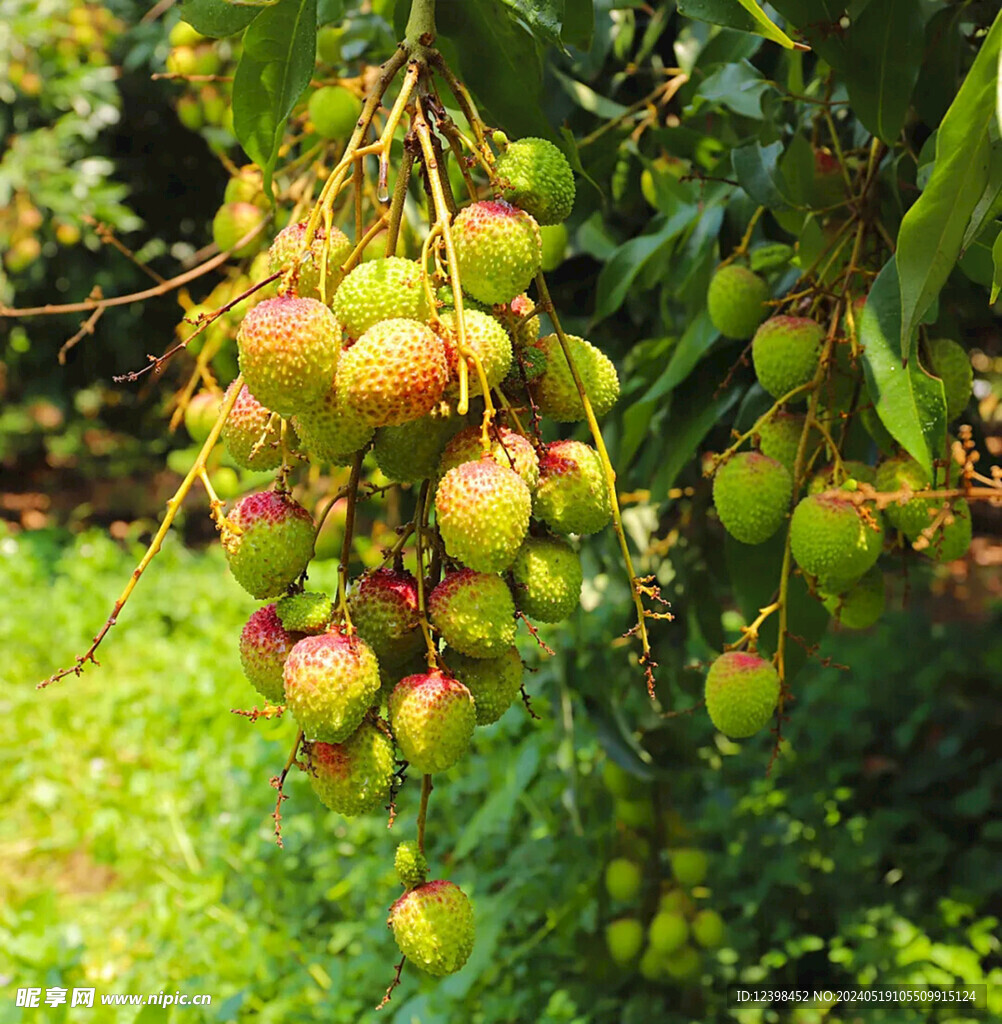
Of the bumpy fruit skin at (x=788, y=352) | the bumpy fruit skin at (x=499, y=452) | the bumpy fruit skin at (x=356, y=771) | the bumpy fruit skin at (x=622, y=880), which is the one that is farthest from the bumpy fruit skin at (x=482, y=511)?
the bumpy fruit skin at (x=622, y=880)

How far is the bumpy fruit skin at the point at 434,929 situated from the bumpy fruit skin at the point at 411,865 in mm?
15

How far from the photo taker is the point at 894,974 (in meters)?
1.97

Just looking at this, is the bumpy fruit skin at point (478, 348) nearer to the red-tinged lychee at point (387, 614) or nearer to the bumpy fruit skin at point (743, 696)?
the red-tinged lychee at point (387, 614)

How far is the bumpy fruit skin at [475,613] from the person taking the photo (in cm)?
63

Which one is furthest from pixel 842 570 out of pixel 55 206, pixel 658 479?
pixel 55 206

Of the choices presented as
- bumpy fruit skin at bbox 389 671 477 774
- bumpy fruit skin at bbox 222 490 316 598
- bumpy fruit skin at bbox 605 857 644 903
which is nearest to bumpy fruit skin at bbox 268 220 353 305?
bumpy fruit skin at bbox 222 490 316 598

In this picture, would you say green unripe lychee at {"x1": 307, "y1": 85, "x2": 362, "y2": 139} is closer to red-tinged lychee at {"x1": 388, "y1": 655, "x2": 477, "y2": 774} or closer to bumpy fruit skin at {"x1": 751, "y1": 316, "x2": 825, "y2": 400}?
bumpy fruit skin at {"x1": 751, "y1": 316, "x2": 825, "y2": 400}

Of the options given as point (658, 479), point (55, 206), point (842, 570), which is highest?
point (842, 570)

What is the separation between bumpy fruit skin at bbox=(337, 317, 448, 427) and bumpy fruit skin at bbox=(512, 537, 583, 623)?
0.12 metres

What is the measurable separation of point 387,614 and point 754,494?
367 mm

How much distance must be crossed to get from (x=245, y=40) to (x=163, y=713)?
2468mm

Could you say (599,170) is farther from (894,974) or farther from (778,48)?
(894,974)

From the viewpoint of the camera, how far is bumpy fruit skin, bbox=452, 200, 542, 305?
0.61m

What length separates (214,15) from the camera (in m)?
0.78
